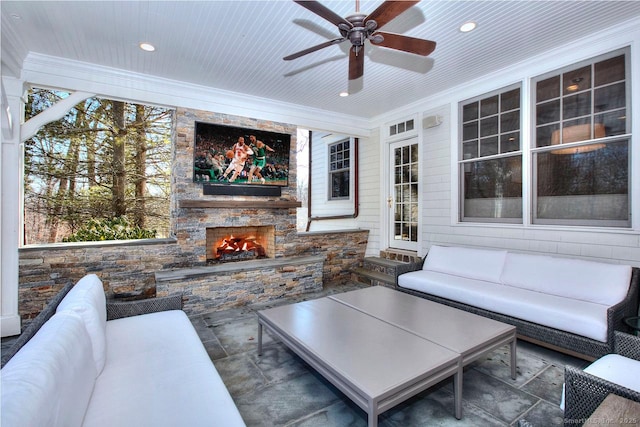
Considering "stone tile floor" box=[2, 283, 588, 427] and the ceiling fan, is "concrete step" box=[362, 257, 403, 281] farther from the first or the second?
the ceiling fan

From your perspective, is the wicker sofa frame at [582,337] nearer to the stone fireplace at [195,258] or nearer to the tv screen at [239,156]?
the stone fireplace at [195,258]

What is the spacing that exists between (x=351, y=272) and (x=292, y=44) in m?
4.12

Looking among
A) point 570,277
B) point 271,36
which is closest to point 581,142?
point 570,277

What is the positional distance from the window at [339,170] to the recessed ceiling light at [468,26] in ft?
12.7

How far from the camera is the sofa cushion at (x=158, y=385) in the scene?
4.50 ft

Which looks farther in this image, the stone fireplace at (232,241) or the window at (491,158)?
the stone fireplace at (232,241)

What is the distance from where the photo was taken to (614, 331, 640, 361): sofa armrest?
76.8 inches

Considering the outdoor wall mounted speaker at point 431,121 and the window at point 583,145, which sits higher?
the outdoor wall mounted speaker at point 431,121

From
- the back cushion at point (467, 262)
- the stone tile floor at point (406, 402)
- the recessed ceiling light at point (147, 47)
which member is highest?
the recessed ceiling light at point (147, 47)

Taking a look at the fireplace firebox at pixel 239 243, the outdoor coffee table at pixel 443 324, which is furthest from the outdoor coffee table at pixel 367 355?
the fireplace firebox at pixel 239 243

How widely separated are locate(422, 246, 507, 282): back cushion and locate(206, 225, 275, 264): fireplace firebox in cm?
263

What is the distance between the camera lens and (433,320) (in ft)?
8.71

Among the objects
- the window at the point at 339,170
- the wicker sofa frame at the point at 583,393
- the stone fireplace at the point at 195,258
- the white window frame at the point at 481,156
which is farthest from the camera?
the window at the point at 339,170

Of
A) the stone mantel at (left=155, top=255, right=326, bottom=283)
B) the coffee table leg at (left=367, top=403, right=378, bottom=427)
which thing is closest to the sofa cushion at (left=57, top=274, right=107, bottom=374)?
the coffee table leg at (left=367, top=403, right=378, bottom=427)
